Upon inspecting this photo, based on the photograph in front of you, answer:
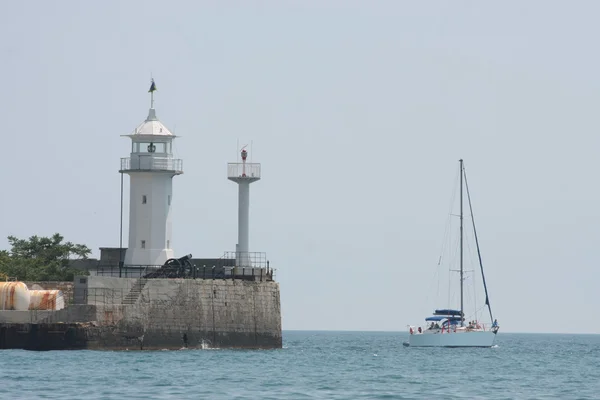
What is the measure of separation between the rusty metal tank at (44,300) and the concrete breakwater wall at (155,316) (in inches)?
39.3

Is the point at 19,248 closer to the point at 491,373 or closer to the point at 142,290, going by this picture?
the point at 142,290

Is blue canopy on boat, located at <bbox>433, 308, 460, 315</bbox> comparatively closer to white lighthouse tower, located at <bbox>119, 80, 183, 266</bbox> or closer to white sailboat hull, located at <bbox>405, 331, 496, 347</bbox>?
white sailboat hull, located at <bbox>405, 331, 496, 347</bbox>

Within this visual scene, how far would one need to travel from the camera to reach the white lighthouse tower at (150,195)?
68.2 meters

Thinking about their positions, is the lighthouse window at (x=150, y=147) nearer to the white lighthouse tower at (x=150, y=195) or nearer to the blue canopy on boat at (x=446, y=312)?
the white lighthouse tower at (x=150, y=195)

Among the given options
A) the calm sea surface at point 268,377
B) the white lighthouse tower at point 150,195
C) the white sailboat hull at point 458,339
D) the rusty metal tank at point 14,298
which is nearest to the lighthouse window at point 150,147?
the white lighthouse tower at point 150,195

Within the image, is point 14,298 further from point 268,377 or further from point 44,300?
point 268,377

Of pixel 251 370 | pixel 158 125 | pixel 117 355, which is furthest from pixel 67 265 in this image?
pixel 251 370

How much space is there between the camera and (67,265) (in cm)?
7456

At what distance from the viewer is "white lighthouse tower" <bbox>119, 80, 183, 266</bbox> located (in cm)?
6825

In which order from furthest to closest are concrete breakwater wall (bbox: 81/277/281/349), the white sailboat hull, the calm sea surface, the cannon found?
1. the white sailboat hull
2. the cannon
3. concrete breakwater wall (bbox: 81/277/281/349)
4. the calm sea surface

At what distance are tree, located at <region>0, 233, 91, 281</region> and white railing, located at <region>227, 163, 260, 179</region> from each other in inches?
351

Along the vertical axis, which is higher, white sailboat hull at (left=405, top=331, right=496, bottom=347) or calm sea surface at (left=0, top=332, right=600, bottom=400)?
white sailboat hull at (left=405, top=331, right=496, bottom=347)

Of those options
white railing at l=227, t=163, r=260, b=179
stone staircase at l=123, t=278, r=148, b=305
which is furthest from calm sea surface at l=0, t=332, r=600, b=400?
white railing at l=227, t=163, r=260, b=179

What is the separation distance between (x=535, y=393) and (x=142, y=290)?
21191mm
